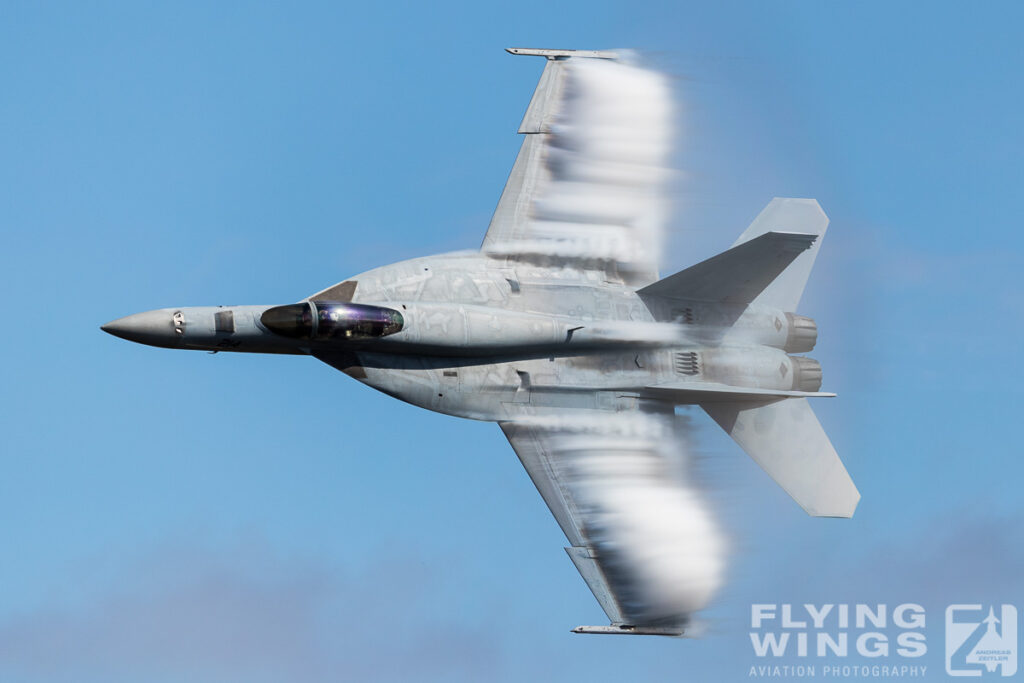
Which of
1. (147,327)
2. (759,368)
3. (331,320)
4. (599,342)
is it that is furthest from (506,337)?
(147,327)

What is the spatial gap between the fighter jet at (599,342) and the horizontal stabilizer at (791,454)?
3 cm

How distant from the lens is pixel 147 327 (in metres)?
23.5

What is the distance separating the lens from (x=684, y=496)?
26484 mm

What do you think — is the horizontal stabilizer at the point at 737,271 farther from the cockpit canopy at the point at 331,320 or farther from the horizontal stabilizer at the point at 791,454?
the cockpit canopy at the point at 331,320

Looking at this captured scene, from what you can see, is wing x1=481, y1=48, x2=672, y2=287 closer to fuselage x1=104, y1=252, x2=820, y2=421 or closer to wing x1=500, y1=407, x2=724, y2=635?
fuselage x1=104, y1=252, x2=820, y2=421

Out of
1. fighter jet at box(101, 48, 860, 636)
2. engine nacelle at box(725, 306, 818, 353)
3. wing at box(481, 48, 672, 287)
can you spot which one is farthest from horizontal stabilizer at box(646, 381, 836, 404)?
wing at box(481, 48, 672, 287)

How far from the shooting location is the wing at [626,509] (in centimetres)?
2548

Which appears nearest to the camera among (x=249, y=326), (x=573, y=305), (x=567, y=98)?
(x=249, y=326)

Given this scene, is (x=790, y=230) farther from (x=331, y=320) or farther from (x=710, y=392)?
(x=331, y=320)

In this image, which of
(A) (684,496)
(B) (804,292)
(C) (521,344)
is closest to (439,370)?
(C) (521,344)

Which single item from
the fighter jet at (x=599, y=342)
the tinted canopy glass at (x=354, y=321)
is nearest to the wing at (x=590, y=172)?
the fighter jet at (x=599, y=342)

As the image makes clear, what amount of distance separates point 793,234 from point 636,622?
6.73 m

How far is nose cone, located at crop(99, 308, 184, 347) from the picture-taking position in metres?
23.5

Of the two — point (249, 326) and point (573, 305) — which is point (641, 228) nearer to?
point (573, 305)
